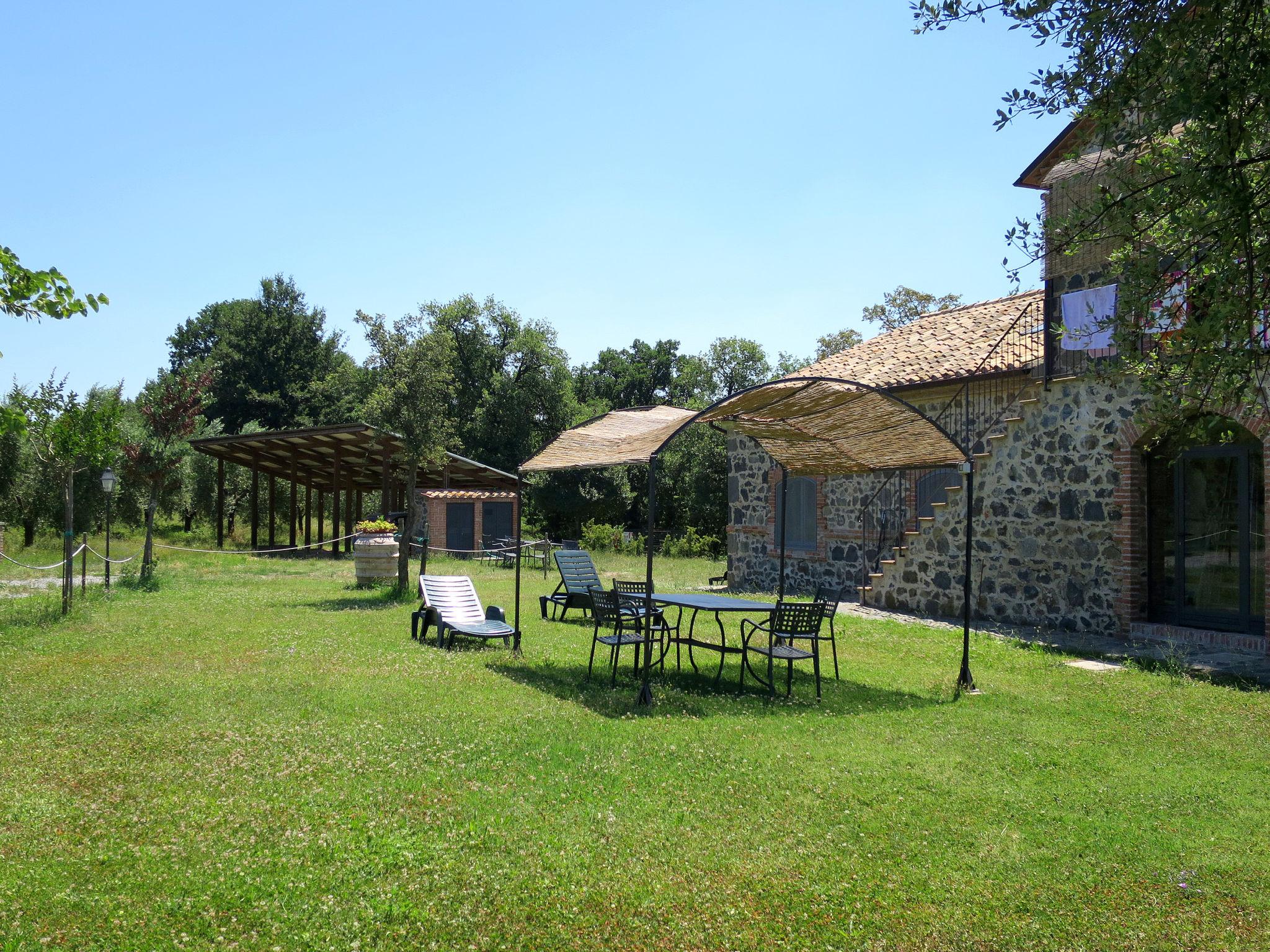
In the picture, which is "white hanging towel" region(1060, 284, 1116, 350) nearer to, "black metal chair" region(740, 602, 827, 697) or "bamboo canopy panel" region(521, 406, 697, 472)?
"bamboo canopy panel" region(521, 406, 697, 472)

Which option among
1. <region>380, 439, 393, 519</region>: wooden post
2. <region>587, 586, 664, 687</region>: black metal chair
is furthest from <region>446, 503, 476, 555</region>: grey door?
<region>587, 586, 664, 687</region>: black metal chair

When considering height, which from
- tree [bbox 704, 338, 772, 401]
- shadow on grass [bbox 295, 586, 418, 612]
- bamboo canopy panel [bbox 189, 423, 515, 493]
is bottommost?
shadow on grass [bbox 295, 586, 418, 612]

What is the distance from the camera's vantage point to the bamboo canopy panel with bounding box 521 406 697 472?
8.09m

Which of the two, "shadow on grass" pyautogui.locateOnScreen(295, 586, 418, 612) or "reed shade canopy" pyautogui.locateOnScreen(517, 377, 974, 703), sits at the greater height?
"reed shade canopy" pyautogui.locateOnScreen(517, 377, 974, 703)

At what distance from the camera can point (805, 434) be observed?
389 inches

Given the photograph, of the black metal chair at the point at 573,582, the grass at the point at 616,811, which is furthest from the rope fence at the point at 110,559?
the black metal chair at the point at 573,582

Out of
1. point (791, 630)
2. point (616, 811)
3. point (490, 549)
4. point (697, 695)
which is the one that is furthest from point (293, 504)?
point (616, 811)

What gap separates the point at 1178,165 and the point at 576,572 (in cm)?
1047

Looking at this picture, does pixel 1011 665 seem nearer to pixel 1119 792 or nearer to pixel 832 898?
pixel 1119 792

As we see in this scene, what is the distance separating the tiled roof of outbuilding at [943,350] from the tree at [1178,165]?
8683 millimetres

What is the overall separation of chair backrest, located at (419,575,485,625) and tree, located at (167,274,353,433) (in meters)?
33.7

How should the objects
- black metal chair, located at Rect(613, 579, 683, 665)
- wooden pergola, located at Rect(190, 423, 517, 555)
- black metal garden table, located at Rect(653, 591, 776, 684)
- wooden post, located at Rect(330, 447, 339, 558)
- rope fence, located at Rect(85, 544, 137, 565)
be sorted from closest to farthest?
black metal garden table, located at Rect(653, 591, 776, 684) < black metal chair, located at Rect(613, 579, 683, 665) < rope fence, located at Rect(85, 544, 137, 565) < wooden pergola, located at Rect(190, 423, 517, 555) < wooden post, located at Rect(330, 447, 339, 558)

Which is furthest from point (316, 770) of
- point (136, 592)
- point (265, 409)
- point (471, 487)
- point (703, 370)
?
point (265, 409)

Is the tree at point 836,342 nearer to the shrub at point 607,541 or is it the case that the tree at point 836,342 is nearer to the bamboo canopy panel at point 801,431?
the shrub at point 607,541
